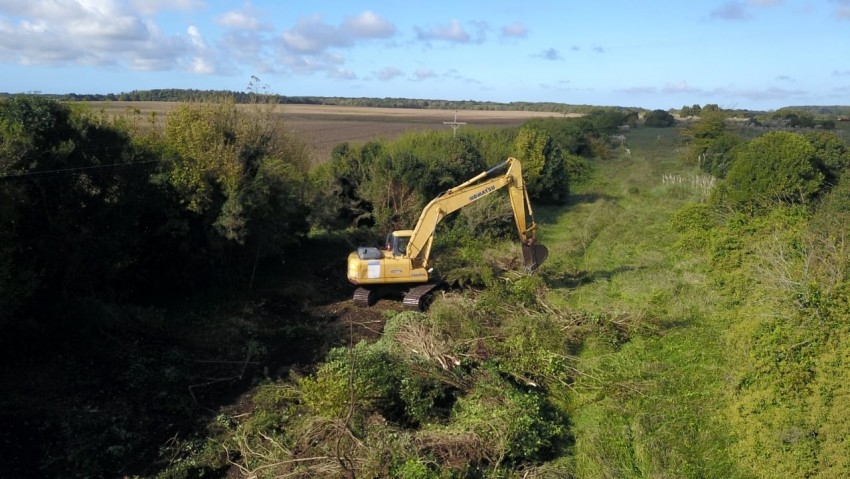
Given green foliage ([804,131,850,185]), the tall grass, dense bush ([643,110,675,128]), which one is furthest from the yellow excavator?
dense bush ([643,110,675,128])

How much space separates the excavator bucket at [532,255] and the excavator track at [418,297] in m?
2.39

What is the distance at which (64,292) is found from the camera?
12250mm

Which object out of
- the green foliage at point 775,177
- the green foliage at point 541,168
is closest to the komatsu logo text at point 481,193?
the green foliage at point 775,177

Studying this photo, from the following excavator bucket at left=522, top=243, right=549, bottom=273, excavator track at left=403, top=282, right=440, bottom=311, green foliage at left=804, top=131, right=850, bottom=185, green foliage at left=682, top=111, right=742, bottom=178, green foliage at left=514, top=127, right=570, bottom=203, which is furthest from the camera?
green foliage at left=682, top=111, right=742, bottom=178

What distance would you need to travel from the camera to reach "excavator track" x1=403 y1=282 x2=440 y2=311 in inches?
587

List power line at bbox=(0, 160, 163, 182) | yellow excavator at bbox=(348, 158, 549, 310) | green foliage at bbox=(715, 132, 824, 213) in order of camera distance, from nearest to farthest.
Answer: power line at bbox=(0, 160, 163, 182), yellow excavator at bbox=(348, 158, 549, 310), green foliage at bbox=(715, 132, 824, 213)

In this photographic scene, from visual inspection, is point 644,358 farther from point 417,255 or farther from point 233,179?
point 233,179

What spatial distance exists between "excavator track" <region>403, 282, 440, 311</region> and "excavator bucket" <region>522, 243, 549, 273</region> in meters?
2.39

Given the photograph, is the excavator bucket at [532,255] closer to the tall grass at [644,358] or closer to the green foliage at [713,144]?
the tall grass at [644,358]

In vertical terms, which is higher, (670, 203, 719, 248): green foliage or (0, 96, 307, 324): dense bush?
(0, 96, 307, 324): dense bush

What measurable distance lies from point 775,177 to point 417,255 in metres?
12.4

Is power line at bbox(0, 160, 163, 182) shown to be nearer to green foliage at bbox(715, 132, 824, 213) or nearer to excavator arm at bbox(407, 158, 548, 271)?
excavator arm at bbox(407, 158, 548, 271)

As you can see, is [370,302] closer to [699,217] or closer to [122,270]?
[122,270]

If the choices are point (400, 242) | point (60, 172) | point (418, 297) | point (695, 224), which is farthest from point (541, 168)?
point (60, 172)
